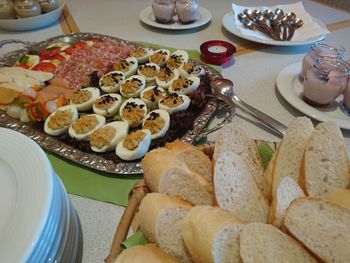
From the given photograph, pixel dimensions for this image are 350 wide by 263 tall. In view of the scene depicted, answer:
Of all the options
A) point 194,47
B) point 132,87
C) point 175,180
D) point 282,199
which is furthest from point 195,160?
point 194,47

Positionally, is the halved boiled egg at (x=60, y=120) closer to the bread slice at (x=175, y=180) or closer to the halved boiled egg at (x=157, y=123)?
the halved boiled egg at (x=157, y=123)

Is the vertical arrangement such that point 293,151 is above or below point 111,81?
above

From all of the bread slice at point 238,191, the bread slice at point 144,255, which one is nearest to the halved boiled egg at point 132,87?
the bread slice at point 238,191

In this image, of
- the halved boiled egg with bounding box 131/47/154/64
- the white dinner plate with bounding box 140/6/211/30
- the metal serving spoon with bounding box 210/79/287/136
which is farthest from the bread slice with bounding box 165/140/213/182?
the white dinner plate with bounding box 140/6/211/30

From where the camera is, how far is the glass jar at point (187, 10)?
1631mm

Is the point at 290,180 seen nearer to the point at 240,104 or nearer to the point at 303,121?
the point at 303,121

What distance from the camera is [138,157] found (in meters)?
0.92

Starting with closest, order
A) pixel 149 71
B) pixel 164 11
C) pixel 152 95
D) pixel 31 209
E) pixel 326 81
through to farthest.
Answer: pixel 31 209, pixel 326 81, pixel 152 95, pixel 149 71, pixel 164 11

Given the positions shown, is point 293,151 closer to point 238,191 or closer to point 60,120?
point 238,191

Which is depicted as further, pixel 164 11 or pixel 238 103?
pixel 164 11

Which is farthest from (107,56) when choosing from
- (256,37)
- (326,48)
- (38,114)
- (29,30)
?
(326,48)

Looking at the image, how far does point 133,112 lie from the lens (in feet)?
3.48

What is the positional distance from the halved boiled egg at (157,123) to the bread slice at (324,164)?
1.45 feet

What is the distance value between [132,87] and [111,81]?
0.09 m
